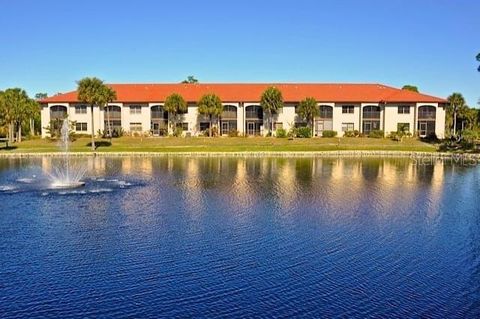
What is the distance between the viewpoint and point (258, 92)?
7725 cm

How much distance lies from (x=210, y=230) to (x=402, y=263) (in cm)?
759

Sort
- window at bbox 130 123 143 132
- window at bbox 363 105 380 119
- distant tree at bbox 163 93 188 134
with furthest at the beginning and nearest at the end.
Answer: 1. window at bbox 130 123 143 132
2. window at bbox 363 105 380 119
3. distant tree at bbox 163 93 188 134

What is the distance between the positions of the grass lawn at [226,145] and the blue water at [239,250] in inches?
1112

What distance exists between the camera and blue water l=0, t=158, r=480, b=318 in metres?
12.9

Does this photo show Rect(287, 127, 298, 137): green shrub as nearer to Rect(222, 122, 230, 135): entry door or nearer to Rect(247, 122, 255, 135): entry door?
Rect(247, 122, 255, 135): entry door

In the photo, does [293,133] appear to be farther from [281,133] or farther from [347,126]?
[347,126]

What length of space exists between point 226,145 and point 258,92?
16.5 metres

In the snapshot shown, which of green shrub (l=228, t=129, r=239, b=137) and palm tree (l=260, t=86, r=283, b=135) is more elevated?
palm tree (l=260, t=86, r=283, b=135)

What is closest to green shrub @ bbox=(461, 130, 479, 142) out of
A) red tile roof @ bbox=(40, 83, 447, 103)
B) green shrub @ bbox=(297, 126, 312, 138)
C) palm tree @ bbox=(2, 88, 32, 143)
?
red tile roof @ bbox=(40, 83, 447, 103)

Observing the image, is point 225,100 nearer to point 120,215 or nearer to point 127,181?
point 127,181

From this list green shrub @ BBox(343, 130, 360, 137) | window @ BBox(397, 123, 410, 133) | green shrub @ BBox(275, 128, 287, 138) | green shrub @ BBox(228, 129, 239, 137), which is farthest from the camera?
green shrub @ BBox(228, 129, 239, 137)

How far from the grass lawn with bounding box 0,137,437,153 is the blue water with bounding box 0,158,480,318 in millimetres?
28247

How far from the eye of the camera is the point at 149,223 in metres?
21.5

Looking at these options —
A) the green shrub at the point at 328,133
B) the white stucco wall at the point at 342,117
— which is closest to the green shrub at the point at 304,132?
the green shrub at the point at 328,133
